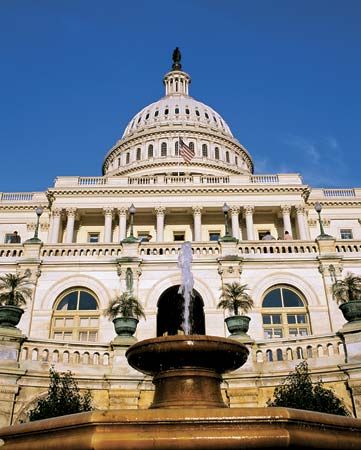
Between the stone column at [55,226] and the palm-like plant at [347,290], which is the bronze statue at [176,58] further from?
the palm-like plant at [347,290]

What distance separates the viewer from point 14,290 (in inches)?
886

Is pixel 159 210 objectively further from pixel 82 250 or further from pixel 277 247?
pixel 277 247

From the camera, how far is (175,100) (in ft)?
382

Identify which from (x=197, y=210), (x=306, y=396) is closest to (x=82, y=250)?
(x=306, y=396)

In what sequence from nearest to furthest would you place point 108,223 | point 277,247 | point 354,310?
point 354,310, point 277,247, point 108,223

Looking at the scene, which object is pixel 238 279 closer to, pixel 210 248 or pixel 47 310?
pixel 210 248

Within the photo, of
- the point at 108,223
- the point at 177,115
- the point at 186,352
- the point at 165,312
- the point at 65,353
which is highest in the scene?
the point at 177,115

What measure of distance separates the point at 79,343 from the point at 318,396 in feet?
25.9

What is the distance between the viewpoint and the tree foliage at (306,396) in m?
15.0

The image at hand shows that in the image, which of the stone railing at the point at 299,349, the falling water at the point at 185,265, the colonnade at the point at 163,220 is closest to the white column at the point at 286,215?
the colonnade at the point at 163,220

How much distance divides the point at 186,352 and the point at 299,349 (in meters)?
7.98

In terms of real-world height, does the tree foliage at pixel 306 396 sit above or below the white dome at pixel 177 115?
below

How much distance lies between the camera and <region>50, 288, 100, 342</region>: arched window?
2538 cm

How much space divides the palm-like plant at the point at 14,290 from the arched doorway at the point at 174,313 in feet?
21.9
